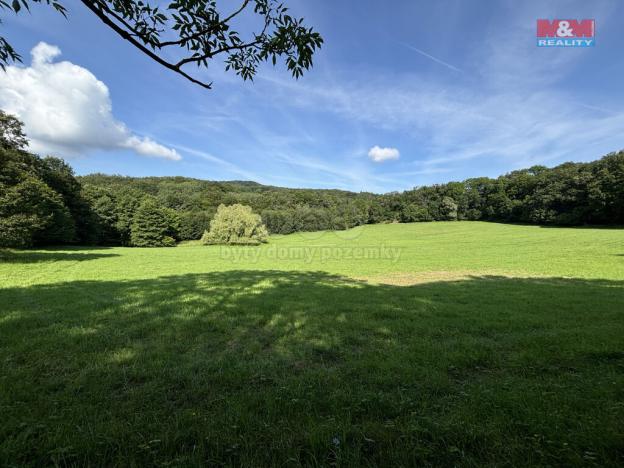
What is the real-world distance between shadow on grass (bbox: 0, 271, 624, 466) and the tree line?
1942 cm

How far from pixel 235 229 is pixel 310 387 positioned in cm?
4801

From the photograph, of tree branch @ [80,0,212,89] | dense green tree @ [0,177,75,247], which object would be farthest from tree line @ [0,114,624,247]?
tree branch @ [80,0,212,89]

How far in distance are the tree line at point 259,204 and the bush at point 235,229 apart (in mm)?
13125

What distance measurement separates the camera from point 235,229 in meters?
49.6

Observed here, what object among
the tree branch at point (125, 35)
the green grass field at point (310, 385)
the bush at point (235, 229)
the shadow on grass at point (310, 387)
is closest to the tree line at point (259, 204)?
the bush at point (235, 229)

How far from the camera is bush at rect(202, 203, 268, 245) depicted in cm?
4966

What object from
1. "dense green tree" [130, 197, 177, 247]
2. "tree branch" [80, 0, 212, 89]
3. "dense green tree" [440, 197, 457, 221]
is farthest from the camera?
"dense green tree" [440, 197, 457, 221]

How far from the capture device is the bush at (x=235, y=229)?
49656mm

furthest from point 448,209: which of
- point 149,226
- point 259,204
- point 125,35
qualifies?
point 125,35

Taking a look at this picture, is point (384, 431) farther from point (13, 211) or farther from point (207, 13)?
point (13, 211)

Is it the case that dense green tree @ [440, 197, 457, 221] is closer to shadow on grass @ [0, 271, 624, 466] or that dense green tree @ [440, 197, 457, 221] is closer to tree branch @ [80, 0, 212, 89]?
shadow on grass @ [0, 271, 624, 466]

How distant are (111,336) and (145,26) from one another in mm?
4893

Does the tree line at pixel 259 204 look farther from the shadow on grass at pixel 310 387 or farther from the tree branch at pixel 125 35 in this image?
the tree branch at pixel 125 35

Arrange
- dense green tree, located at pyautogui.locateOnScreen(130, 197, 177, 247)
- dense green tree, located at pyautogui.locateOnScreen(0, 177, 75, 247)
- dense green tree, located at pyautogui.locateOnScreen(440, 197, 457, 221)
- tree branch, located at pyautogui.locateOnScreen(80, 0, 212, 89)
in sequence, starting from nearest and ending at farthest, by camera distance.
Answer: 1. tree branch, located at pyautogui.locateOnScreen(80, 0, 212, 89)
2. dense green tree, located at pyautogui.locateOnScreen(0, 177, 75, 247)
3. dense green tree, located at pyautogui.locateOnScreen(130, 197, 177, 247)
4. dense green tree, located at pyautogui.locateOnScreen(440, 197, 457, 221)
